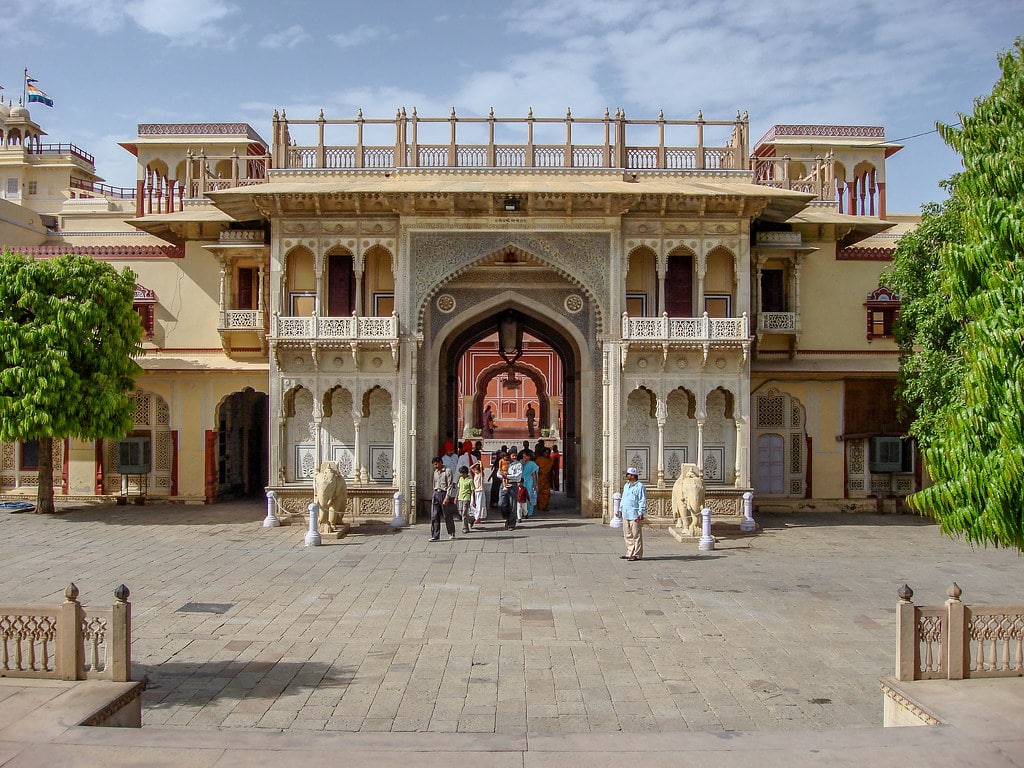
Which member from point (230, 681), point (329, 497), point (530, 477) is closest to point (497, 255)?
point (530, 477)

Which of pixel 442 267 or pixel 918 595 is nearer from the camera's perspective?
pixel 918 595

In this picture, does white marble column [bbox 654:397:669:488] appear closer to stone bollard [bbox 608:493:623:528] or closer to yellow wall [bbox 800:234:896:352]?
stone bollard [bbox 608:493:623:528]

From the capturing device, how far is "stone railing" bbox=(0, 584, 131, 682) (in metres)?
7.14

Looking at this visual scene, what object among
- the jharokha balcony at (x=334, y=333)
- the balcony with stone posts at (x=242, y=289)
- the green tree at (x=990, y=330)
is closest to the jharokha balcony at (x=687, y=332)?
the jharokha balcony at (x=334, y=333)

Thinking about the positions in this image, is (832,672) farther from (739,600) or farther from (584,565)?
(584,565)

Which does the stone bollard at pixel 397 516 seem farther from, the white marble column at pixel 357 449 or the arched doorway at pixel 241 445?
the arched doorway at pixel 241 445

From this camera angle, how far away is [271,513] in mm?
19359

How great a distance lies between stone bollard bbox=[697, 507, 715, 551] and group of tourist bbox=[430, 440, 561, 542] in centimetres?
415

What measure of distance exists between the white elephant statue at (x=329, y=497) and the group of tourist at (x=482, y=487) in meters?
1.94

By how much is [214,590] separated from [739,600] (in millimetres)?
7590

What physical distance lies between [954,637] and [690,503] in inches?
408

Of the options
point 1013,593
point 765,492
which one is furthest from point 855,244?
point 1013,593

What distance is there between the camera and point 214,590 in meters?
12.6

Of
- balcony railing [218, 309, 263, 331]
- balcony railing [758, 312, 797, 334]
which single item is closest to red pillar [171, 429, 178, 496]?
balcony railing [218, 309, 263, 331]
